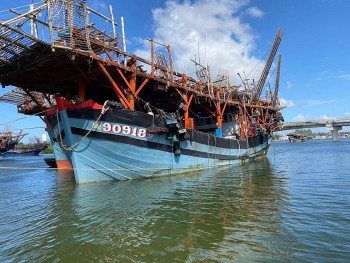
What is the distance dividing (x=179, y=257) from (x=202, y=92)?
62.8 ft

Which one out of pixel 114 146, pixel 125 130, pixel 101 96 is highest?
pixel 101 96

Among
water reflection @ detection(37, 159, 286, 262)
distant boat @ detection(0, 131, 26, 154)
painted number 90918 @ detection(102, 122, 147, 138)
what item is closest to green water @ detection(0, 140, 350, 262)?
water reflection @ detection(37, 159, 286, 262)

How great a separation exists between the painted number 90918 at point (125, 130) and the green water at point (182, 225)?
3.50 meters

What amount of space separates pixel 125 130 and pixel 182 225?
28.8ft

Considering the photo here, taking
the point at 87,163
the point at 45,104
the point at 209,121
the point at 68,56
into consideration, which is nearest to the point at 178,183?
the point at 87,163

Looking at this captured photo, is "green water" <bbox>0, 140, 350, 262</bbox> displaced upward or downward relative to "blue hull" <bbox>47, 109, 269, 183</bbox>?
downward

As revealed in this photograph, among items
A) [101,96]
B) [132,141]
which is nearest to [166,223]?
[132,141]

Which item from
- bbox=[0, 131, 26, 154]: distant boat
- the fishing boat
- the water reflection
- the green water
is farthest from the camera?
bbox=[0, 131, 26, 154]: distant boat

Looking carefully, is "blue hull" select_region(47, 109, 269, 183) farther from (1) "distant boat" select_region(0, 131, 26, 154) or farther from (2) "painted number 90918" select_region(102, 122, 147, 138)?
(1) "distant boat" select_region(0, 131, 26, 154)

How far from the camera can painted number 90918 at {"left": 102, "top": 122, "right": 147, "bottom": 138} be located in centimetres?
1543

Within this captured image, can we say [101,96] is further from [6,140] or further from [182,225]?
[6,140]

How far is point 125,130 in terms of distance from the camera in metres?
15.8

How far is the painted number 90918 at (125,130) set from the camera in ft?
50.6

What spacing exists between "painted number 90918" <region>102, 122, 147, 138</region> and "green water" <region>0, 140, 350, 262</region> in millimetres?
3501
